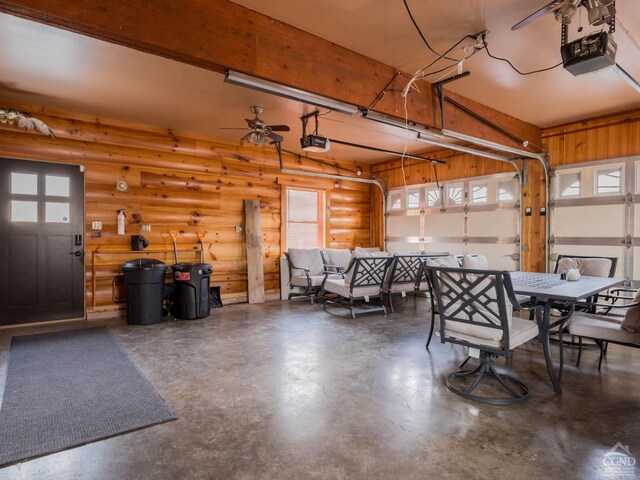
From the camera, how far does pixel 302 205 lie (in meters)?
7.95

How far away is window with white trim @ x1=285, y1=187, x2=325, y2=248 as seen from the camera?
7.75 meters

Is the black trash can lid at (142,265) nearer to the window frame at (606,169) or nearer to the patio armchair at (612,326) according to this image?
the patio armchair at (612,326)

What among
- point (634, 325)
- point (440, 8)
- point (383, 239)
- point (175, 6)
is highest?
point (440, 8)

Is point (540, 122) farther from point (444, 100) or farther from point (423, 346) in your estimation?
point (423, 346)

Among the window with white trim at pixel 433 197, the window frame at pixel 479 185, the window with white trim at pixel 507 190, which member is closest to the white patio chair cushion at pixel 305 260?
the window with white trim at pixel 433 197

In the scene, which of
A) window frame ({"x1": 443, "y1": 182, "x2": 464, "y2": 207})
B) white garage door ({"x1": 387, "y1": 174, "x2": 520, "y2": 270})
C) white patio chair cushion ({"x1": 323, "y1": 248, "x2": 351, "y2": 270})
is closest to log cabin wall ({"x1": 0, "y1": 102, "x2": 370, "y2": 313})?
white patio chair cushion ({"x1": 323, "y1": 248, "x2": 351, "y2": 270})

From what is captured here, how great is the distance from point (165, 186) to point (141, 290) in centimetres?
191

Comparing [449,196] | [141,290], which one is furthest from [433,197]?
[141,290]

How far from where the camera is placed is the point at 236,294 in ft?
22.2

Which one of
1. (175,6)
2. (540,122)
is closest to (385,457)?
(175,6)

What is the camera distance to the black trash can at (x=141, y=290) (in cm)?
508

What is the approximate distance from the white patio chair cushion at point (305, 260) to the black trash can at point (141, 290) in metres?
2.61

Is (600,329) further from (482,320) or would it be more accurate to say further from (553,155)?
(553,155)

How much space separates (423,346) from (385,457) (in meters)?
2.17
